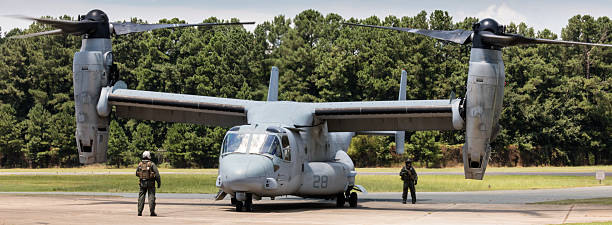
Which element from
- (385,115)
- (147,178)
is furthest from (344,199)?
(147,178)

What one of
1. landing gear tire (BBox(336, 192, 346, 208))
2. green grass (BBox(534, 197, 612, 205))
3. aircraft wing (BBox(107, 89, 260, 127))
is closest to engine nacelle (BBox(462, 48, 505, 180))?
landing gear tire (BBox(336, 192, 346, 208))

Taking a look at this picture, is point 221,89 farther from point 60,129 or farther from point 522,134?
point 522,134

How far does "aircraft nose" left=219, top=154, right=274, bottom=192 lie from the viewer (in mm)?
19922

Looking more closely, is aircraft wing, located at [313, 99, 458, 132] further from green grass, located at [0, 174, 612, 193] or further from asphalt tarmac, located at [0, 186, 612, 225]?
green grass, located at [0, 174, 612, 193]

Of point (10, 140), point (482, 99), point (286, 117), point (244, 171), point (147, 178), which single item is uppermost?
point (482, 99)

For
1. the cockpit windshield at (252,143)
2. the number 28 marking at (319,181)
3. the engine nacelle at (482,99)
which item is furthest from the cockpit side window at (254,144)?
the engine nacelle at (482,99)

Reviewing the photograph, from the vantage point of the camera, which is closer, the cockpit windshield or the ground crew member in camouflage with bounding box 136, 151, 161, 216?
the ground crew member in camouflage with bounding box 136, 151, 161, 216

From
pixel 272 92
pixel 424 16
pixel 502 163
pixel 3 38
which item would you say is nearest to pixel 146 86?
pixel 424 16

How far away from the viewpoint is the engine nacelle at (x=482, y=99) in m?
21.0

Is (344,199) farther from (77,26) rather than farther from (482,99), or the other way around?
(77,26)

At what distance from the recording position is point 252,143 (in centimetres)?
2102

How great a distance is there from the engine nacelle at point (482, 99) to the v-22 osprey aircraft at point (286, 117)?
3 centimetres

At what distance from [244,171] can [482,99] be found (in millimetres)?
6991

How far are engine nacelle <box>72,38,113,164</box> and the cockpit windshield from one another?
5.69 m
